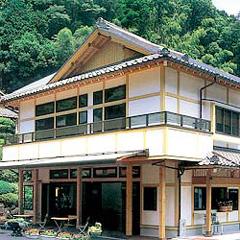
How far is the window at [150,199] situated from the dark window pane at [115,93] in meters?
3.75

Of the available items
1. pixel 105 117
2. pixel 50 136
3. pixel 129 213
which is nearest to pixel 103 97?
pixel 105 117

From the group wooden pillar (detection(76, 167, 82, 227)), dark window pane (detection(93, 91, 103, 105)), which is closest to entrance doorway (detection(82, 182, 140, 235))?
wooden pillar (detection(76, 167, 82, 227))

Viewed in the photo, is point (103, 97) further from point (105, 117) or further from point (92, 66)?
point (92, 66)

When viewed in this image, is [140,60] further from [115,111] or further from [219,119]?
[219,119]

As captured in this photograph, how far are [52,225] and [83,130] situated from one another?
509 cm

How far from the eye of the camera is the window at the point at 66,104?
22163 millimetres

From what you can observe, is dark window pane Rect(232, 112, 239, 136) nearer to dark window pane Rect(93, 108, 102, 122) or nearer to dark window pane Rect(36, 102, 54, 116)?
dark window pane Rect(93, 108, 102, 122)

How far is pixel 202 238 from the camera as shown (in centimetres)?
1762

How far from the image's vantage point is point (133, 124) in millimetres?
18609

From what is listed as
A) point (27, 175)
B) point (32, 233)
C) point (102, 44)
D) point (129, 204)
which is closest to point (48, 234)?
point (32, 233)

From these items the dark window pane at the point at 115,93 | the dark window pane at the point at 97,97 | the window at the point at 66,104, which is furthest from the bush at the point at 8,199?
the dark window pane at the point at 115,93

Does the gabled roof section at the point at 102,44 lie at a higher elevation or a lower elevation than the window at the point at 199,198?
higher

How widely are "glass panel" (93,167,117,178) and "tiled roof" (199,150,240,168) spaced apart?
4.07 meters

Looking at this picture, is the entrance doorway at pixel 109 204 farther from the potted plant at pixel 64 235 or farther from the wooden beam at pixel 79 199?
the potted plant at pixel 64 235
